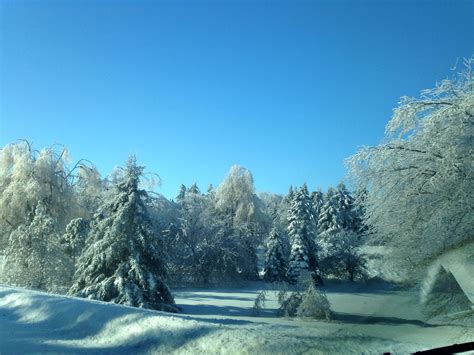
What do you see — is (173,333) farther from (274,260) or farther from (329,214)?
(329,214)

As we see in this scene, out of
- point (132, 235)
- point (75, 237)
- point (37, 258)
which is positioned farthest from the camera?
point (75, 237)

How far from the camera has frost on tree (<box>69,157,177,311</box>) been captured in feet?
66.8

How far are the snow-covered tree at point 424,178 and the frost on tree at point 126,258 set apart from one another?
35.0ft

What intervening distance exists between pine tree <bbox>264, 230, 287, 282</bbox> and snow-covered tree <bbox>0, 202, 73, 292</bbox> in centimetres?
2094

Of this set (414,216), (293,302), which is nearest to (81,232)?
(293,302)

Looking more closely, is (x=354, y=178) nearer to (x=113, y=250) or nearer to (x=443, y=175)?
(x=443, y=175)

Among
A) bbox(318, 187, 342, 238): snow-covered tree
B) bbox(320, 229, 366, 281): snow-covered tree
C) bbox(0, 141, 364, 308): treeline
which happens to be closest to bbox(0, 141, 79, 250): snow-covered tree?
bbox(0, 141, 364, 308): treeline

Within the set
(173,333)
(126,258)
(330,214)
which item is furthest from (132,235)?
(330,214)

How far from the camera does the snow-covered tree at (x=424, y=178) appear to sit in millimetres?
11258

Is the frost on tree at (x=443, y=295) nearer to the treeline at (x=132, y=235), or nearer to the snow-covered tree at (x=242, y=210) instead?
the treeline at (x=132, y=235)

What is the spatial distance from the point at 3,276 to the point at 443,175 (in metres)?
24.0

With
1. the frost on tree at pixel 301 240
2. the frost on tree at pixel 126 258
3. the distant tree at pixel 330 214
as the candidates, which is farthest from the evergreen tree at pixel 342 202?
the frost on tree at pixel 126 258

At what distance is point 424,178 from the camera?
1224cm

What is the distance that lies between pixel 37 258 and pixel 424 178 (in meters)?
21.1
